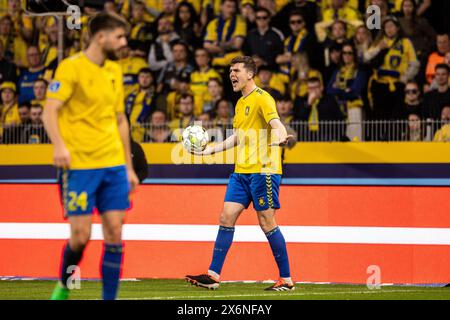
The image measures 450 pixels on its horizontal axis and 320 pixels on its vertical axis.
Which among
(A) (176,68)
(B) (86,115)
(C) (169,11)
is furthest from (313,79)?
(B) (86,115)

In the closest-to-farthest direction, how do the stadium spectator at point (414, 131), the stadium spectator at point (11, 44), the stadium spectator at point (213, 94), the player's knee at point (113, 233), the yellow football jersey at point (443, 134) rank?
the player's knee at point (113, 233) → the yellow football jersey at point (443, 134) → the stadium spectator at point (414, 131) → the stadium spectator at point (213, 94) → the stadium spectator at point (11, 44)

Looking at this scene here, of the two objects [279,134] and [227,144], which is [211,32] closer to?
[227,144]

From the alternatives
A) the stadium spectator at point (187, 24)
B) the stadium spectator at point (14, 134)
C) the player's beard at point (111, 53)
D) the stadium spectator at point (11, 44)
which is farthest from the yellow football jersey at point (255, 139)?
the stadium spectator at point (11, 44)

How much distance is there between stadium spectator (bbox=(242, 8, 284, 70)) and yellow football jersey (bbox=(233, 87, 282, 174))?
19.5 feet

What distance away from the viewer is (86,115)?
7664mm

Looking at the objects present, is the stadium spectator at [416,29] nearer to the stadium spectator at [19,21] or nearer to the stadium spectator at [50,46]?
the stadium spectator at [50,46]

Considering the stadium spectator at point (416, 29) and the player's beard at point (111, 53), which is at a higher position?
the stadium spectator at point (416, 29)

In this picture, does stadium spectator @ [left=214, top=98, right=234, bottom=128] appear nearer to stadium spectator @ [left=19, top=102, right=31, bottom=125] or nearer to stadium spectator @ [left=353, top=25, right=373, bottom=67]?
stadium spectator @ [left=353, top=25, right=373, bottom=67]

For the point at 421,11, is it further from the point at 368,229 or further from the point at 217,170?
the point at 368,229

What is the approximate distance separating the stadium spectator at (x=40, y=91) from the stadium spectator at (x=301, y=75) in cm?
387

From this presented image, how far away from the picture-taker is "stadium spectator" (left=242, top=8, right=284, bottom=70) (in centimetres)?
1653

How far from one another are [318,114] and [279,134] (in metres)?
5.68

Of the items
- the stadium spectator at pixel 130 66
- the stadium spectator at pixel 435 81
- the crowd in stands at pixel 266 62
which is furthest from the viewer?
the stadium spectator at pixel 130 66

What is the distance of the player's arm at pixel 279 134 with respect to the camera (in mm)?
9672
